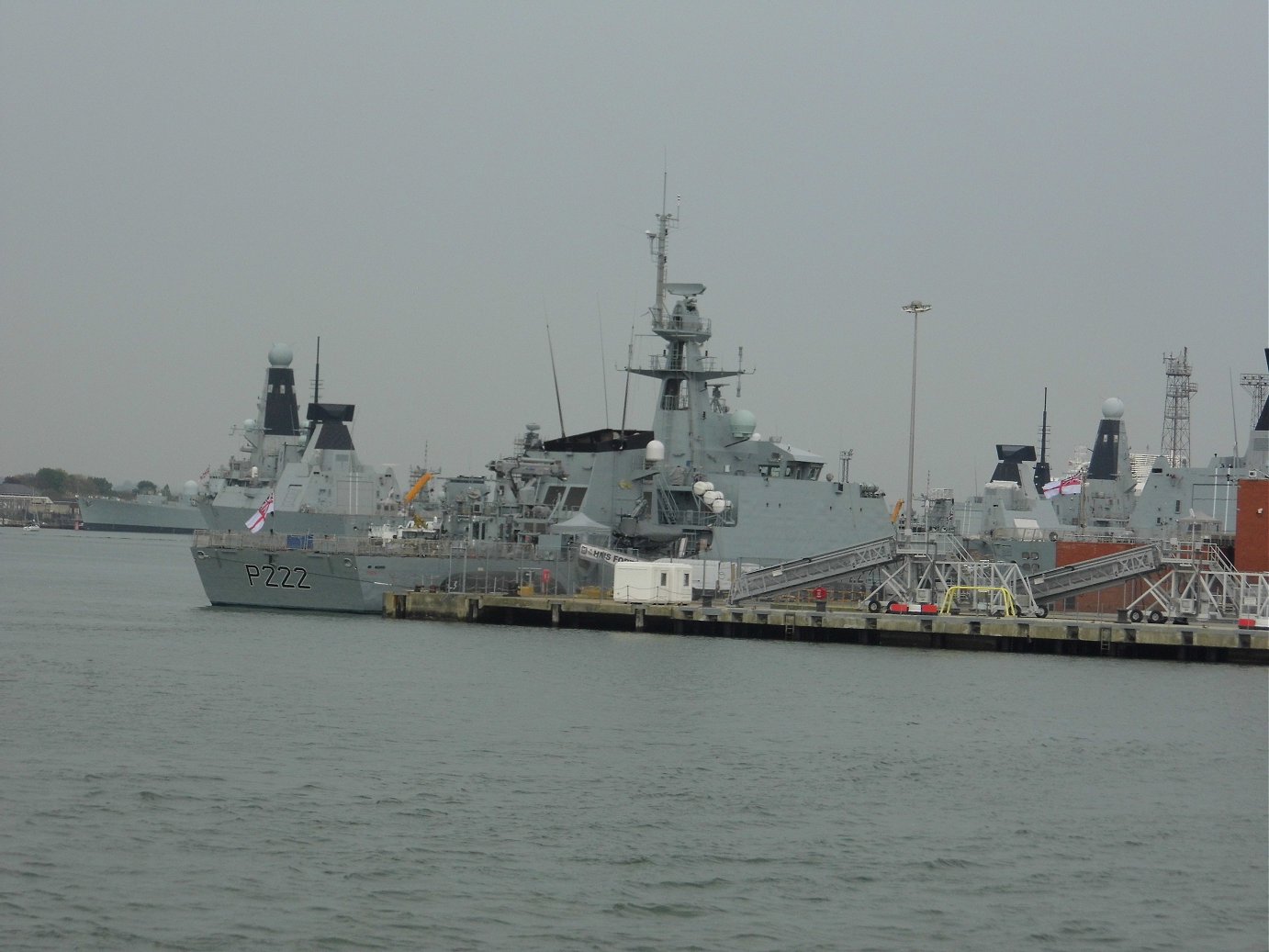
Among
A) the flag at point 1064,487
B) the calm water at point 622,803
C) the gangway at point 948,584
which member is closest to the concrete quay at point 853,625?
the gangway at point 948,584

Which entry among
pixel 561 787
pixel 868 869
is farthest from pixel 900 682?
pixel 868 869

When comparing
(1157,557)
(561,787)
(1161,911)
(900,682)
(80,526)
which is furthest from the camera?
(80,526)

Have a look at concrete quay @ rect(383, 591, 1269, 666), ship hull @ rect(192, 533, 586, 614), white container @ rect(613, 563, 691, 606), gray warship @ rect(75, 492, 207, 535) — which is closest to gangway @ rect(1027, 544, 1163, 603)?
concrete quay @ rect(383, 591, 1269, 666)

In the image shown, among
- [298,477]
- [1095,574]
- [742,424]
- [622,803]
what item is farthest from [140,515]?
[622,803]

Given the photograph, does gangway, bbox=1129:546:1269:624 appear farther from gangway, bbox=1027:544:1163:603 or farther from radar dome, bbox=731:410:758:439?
radar dome, bbox=731:410:758:439

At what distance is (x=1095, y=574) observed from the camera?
44.8 meters

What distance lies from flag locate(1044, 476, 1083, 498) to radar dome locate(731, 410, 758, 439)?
40389mm

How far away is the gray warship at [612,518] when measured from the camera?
48.2m

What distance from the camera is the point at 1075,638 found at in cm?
3931

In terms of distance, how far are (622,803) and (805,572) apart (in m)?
25.2

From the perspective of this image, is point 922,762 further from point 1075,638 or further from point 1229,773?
point 1075,638

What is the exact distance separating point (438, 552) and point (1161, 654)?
66.4 ft

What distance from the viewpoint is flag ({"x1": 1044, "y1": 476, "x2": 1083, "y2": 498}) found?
9106 cm

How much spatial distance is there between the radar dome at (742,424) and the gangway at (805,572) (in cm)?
792
